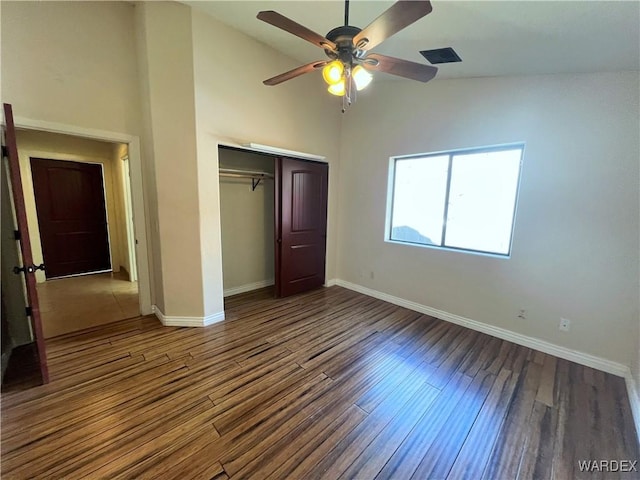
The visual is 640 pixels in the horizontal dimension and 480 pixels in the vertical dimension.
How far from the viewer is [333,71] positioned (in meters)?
1.72

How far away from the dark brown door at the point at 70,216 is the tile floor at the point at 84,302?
0.40m

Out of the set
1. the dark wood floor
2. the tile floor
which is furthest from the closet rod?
the tile floor

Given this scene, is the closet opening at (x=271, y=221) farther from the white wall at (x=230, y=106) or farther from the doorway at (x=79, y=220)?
the doorway at (x=79, y=220)

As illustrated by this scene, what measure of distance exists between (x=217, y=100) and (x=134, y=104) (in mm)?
1000

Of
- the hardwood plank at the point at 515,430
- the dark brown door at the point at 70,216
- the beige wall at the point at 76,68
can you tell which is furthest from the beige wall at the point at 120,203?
the hardwood plank at the point at 515,430

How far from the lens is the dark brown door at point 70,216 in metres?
4.73

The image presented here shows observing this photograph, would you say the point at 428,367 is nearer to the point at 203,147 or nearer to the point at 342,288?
the point at 342,288

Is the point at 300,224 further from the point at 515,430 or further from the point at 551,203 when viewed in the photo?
the point at 515,430

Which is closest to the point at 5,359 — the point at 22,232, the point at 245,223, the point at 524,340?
the point at 22,232

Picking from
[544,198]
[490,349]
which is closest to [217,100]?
[544,198]

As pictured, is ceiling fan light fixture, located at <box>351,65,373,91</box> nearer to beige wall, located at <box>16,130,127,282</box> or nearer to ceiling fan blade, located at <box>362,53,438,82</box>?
ceiling fan blade, located at <box>362,53,438,82</box>

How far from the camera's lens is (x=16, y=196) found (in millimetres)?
1947

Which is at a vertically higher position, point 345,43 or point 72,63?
point 72,63

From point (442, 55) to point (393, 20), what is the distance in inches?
64.9
